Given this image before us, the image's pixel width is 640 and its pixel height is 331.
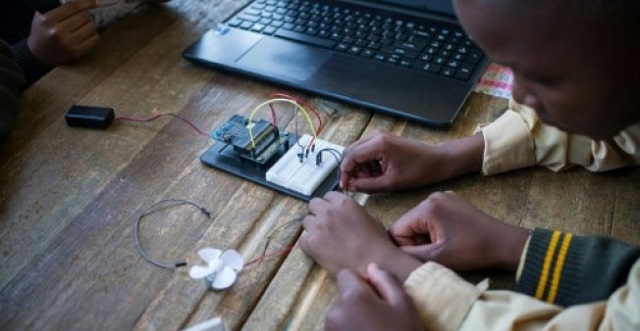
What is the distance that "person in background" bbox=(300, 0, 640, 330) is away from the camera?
0.51 m

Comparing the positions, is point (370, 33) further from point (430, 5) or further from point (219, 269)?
point (219, 269)

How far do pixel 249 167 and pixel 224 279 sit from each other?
0.21 meters

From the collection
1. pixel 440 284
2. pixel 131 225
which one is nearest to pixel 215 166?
pixel 131 225

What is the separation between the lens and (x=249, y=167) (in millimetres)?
801

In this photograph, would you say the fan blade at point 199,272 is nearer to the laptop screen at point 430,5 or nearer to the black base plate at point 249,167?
the black base plate at point 249,167

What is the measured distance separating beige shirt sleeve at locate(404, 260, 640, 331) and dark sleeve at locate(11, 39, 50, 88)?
3.00ft

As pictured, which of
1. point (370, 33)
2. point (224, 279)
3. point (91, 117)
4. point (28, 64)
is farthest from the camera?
point (28, 64)

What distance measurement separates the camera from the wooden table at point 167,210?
0.63 meters

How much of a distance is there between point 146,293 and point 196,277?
6 centimetres

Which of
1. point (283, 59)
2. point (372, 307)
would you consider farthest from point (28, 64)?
point (372, 307)

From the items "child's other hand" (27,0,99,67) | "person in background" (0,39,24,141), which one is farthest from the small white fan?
"child's other hand" (27,0,99,67)

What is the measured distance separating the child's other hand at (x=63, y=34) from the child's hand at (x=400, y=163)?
0.62m

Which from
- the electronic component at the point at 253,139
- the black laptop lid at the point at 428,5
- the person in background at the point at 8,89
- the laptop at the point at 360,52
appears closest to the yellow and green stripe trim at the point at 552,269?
the laptop at the point at 360,52

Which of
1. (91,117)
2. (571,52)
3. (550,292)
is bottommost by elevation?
(550,292)
